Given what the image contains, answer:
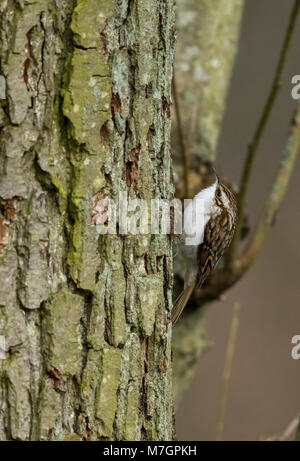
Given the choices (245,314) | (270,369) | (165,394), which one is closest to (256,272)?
(245,314)

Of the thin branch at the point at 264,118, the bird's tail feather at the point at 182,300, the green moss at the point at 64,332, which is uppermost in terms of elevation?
the thin branch at the point at 264,118

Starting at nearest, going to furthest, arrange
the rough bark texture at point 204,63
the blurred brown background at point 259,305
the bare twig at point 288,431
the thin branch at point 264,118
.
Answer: the bare twig at point 288,431, the thin branch at point 264,118, the rough bark texture at point 204,63, the blurred brown background at point 259,305

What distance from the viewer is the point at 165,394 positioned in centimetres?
175

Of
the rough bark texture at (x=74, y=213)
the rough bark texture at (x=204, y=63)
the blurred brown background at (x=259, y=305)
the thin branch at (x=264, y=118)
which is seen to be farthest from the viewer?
the blurred brown background at (x=259, y=305)

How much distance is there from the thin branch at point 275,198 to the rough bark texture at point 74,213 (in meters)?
1.24

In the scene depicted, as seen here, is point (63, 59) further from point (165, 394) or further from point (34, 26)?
point (165, 394)

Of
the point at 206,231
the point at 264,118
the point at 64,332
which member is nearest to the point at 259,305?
the point at 206,231

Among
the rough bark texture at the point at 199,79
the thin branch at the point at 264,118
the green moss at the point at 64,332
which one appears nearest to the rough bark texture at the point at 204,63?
the rough bark texture at the point at 199,79

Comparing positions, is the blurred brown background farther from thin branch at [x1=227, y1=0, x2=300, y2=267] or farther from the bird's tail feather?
thin branch at [x1=227, y1=0, x2=300, y2=267]

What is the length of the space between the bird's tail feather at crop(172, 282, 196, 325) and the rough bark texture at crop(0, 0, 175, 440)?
3.16ft

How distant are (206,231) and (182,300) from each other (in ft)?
1.03

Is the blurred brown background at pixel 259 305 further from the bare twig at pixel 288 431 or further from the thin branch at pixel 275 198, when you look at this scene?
the bare twig at pixel 288 431

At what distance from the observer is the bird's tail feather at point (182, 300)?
104 inches

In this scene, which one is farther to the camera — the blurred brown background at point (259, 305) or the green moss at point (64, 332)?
the blurred brown background at point (259, 305)
